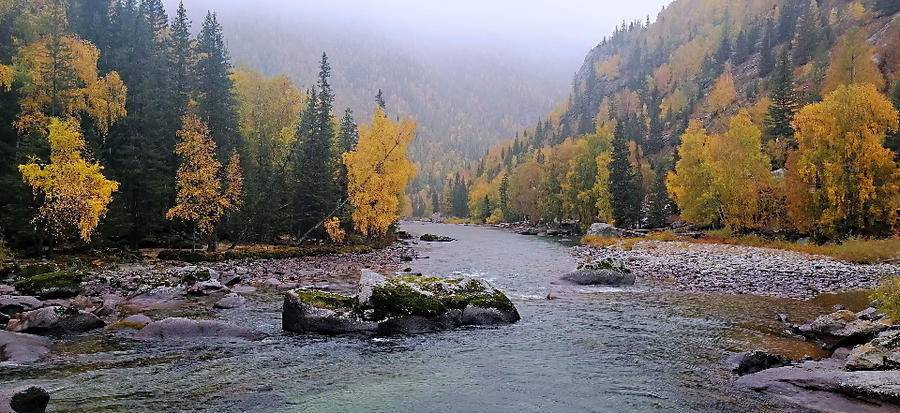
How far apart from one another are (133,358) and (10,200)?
29145mm

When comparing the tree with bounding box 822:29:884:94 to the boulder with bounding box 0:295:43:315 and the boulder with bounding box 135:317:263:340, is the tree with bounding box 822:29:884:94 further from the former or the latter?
the boulder with bounding box 0:295:43:315

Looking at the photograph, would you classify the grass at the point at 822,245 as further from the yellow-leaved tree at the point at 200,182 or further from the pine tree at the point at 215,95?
the pine tree at the point at 215,95

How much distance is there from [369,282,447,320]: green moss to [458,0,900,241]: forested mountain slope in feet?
125

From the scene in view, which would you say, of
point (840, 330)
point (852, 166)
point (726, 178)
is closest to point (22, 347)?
point (840, 330)

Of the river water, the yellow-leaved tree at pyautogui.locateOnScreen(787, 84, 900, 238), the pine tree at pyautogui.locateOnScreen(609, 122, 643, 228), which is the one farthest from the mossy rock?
the pine tree at pyautogui.locateOnScreen(609, 122, 643, 228)

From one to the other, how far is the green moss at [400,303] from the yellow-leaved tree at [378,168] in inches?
1211

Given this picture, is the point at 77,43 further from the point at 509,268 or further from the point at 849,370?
the point at 849,370

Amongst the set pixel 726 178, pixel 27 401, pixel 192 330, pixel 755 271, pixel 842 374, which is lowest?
pixel 192 330

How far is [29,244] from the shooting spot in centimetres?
3556

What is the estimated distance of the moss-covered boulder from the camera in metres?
17.3

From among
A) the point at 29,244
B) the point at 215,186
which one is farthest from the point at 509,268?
the point at 29,244

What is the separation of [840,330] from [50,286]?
29220mm

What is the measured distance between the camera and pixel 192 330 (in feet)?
54.8

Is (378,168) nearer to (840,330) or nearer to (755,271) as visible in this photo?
(755,271)
